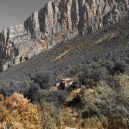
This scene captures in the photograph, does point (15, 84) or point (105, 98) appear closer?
point (105, 98)

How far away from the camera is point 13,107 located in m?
45.8

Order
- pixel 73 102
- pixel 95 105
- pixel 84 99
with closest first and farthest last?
1. pixel 95 105
2. pixel 84 99
3. pixel 73 102

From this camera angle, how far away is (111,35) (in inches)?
5502

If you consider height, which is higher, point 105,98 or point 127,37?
point 127,37

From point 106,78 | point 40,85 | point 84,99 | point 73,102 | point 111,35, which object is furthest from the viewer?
point 111,35

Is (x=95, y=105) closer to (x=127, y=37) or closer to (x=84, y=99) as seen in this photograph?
(x=84, y=99)

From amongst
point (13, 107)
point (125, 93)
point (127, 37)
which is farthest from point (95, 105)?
point (127, 37)

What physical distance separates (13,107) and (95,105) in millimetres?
9672

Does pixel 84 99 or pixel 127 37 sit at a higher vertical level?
pixel 127 37

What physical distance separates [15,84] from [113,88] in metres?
20.1

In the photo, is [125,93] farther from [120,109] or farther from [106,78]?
[106,78]

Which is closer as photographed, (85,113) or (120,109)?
(120,109)

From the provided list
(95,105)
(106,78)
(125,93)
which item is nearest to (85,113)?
(95,105)

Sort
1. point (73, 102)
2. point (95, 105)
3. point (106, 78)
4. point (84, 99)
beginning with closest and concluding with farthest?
point (95, 105) < point (84, 99) < point (73, 102) < point (106, 78)
